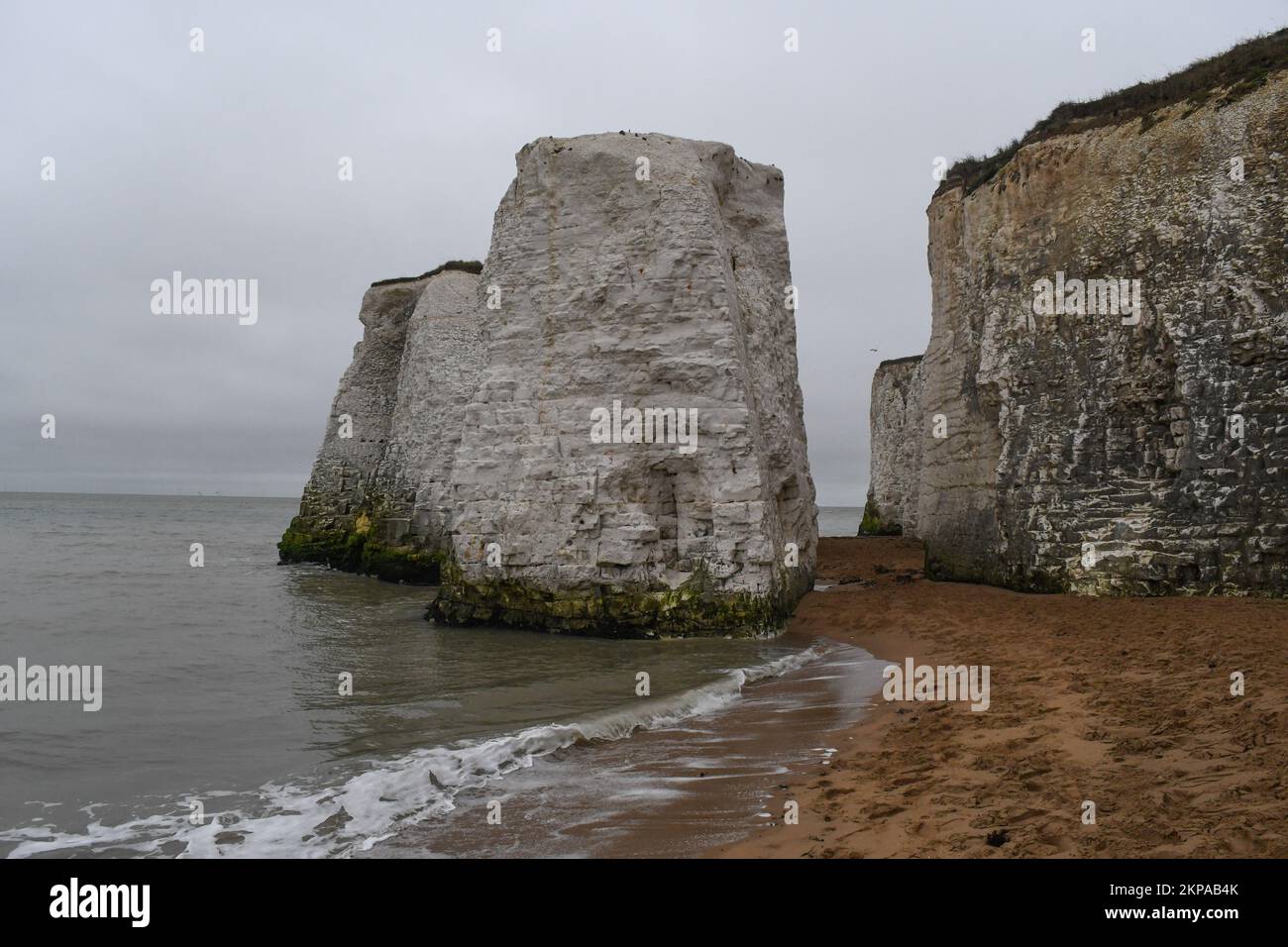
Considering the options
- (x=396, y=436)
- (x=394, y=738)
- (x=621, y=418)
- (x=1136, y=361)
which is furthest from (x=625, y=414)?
(x=396, y=436)

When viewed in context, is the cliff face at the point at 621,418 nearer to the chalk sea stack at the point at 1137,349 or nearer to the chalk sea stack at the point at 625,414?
the chalk sea stack at the point at 625,414

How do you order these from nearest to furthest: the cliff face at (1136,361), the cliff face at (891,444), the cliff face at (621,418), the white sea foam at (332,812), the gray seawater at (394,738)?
the white sea foam at (332,812), the gray seawater at (394,738), the cliff face at (1136,361), the cliff face at (621,418), the cliff face at (891,444)

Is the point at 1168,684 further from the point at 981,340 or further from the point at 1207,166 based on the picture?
the point at 981,340

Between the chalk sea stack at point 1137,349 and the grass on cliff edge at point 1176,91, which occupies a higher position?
the grass on cliff edge at point 1176,91

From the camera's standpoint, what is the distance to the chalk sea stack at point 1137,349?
10.7 m

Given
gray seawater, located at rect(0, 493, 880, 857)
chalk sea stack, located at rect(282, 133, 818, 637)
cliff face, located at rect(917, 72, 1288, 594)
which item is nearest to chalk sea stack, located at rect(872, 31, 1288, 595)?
cliff face, located at rect(917, 72, 1288, 594)

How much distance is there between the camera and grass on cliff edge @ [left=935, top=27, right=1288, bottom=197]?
11602mm

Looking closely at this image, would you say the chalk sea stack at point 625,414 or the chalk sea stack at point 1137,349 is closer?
the chalk sea stack at point 1137,349

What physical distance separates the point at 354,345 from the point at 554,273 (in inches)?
710

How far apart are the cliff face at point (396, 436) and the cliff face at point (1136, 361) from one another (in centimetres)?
1365

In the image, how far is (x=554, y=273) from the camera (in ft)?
46.0

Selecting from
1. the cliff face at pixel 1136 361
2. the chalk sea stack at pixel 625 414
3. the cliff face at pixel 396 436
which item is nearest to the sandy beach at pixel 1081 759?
the cliff face at pixel 1136 361

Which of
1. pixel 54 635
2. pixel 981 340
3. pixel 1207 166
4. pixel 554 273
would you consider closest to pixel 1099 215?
pixel 1207 166
